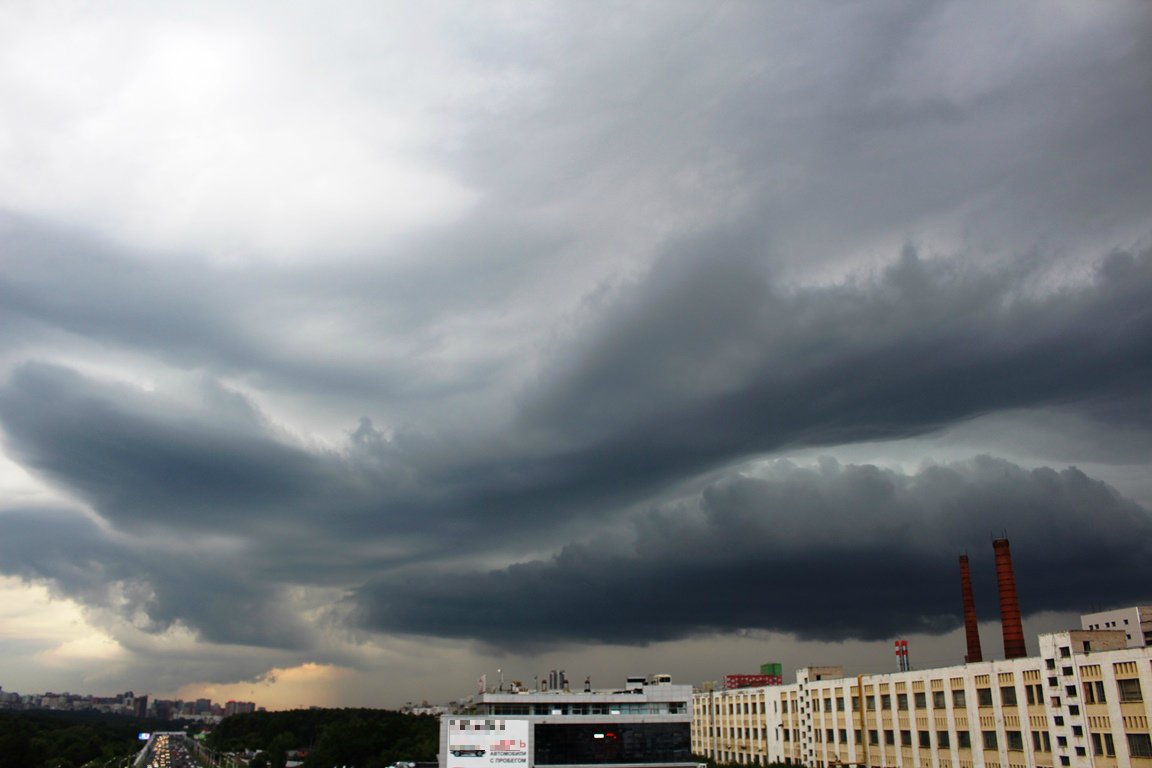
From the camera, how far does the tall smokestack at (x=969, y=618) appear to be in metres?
154

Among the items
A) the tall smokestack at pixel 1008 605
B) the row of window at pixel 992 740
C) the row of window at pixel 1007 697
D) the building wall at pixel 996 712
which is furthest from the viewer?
the tall smokestack at pixel 1008 605

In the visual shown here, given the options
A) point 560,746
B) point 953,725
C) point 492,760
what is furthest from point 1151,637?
point 492,760

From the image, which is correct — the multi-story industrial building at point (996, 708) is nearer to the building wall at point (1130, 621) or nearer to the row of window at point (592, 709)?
the building wall at point (1130, 621)

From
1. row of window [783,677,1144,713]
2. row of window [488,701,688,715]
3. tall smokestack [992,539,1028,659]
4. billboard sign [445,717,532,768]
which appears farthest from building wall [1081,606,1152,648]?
billboard sign [445,717,532,768]

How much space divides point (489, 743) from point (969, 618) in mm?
94543

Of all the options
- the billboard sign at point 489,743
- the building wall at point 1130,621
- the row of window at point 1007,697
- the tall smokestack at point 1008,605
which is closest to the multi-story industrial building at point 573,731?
the billboard sign at point 489,743

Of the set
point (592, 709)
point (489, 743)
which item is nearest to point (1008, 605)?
point (592, 709)

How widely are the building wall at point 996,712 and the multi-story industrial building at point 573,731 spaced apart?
118 ft

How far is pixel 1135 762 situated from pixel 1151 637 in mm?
61019

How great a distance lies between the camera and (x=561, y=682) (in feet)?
522

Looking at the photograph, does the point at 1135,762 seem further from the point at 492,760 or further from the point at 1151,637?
the point at 492,760

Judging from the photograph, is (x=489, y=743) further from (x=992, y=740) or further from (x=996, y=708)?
(x=996, y=708)

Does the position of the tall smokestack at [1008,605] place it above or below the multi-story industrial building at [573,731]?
above

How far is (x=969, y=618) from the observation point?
520 ft
